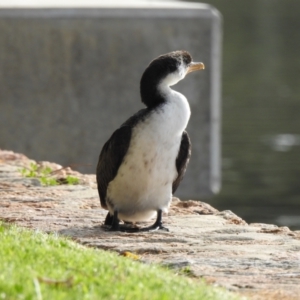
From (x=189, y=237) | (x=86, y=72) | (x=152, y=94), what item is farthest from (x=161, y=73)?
(x=86, y=72)

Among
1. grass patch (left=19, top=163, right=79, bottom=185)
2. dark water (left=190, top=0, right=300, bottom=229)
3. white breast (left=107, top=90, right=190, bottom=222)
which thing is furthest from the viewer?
dark water (left=190, top=0, right=300, bottom=229)

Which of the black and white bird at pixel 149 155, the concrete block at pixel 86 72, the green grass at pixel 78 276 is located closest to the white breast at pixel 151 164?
the black and white bird at pixel 149 155

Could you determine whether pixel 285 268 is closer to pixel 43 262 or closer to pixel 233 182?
pixel 43 262

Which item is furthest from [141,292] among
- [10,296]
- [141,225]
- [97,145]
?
[97,145]

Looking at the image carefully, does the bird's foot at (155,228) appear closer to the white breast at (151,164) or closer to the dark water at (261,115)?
the white breast at (151,164)

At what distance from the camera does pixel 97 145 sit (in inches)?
645

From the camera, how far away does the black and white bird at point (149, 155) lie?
7137 mm

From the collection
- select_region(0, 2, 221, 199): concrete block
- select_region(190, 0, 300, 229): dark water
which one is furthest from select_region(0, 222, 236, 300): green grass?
select_region(190, 0, 300, 229): dark water

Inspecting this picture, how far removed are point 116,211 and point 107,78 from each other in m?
9.16

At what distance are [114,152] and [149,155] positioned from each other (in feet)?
0.88

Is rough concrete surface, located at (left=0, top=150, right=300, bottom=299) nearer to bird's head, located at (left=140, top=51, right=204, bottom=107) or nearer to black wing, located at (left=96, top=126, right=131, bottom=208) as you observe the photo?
black wing, located at (left=96, top=126, right=131, bottom=208)

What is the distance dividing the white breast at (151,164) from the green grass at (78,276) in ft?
4.42

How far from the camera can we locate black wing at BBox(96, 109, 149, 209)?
23.6ft

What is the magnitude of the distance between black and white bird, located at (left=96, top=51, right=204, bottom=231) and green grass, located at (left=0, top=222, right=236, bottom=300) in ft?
4.43
